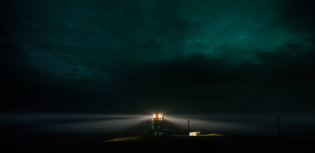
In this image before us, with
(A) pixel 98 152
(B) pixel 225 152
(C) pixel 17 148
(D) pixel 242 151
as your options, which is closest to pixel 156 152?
(A) pixel 98 152

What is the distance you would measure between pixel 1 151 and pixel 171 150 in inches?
942

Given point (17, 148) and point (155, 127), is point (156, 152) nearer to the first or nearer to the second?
point (17, 148)

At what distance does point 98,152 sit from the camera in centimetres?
2550

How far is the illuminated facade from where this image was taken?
5825 cm

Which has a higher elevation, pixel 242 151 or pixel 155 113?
pixel 155 113

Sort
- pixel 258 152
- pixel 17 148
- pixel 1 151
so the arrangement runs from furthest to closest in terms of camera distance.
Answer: pixel 258 152 → pixel 17 148 → pixel 1 151

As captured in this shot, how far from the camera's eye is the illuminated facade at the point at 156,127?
58.2m

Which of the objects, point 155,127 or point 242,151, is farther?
point 155,127

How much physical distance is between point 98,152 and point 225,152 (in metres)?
19.2

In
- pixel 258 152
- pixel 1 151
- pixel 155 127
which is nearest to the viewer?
pixel 1 151

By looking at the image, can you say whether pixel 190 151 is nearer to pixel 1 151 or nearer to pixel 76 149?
pixel 76 149

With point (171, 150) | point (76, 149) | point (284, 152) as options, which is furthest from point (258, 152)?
point (76, 149)

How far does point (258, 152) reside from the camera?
1102 inches

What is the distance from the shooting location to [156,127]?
58.9 meters
